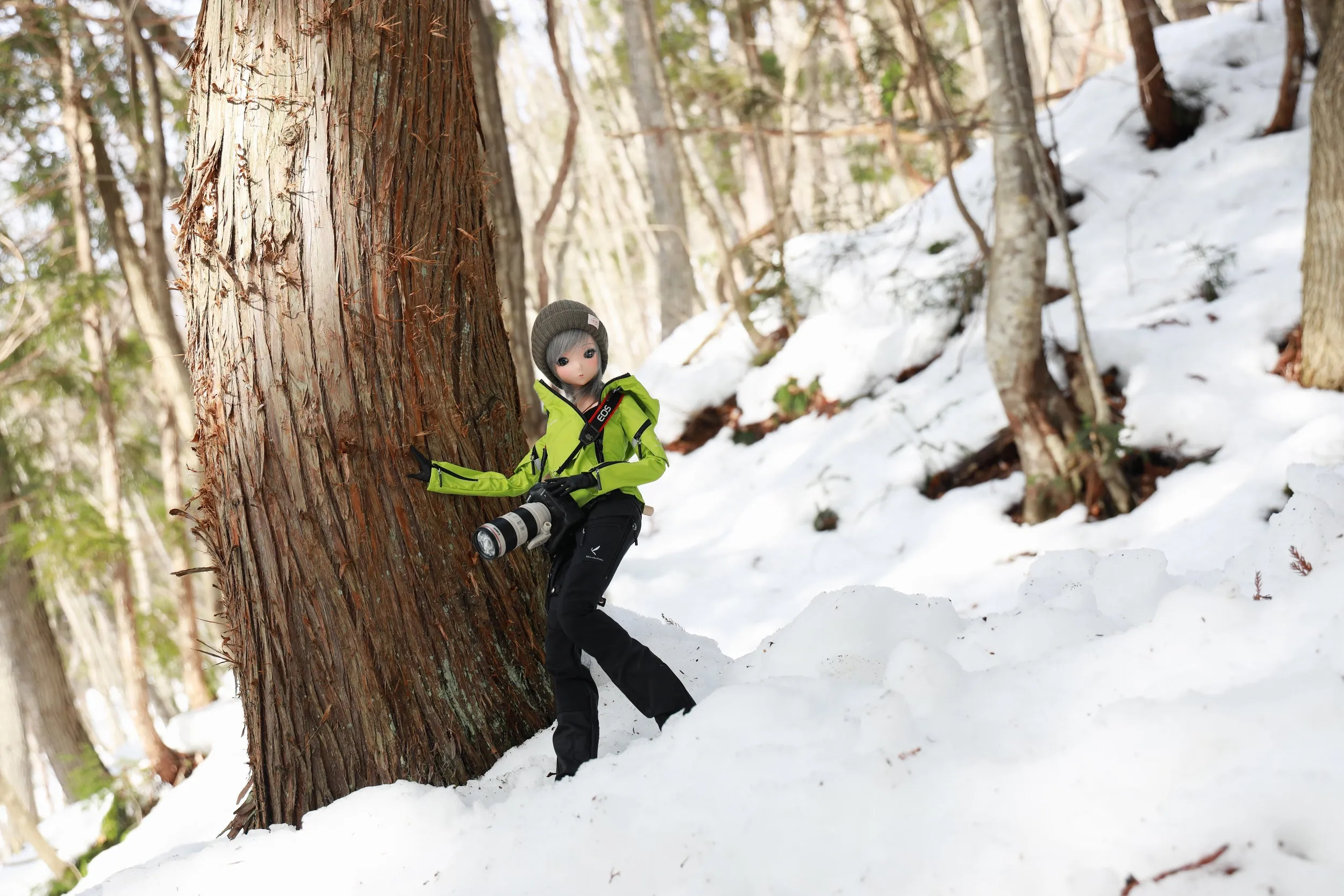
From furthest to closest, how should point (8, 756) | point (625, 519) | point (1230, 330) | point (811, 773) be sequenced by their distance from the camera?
point (8, 756) → point (1230, 330) → point (625, 519) → point (811, 773)

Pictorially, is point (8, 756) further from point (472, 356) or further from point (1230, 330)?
point (1230, 330)

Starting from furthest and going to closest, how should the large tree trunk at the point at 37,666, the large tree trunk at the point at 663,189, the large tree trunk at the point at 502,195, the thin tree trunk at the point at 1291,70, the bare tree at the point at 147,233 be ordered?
1. the large tree trunk at the point at 663,189
2. the large tree trunk at the point at 37,666
3. the bare tree at the point at 147,233
4. the thin tree trunk at the point at 1291,70
5. the large tree trunk at the point at 502,195

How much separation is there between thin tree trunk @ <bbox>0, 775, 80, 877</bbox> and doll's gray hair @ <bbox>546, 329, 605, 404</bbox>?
5549 mm

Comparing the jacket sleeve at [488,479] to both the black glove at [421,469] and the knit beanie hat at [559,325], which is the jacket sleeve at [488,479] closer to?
the black glove at [421,469]

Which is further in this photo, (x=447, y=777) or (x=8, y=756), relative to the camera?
(x=8, y=756)

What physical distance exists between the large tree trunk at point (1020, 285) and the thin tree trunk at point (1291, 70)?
2879mm

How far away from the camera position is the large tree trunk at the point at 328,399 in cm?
250

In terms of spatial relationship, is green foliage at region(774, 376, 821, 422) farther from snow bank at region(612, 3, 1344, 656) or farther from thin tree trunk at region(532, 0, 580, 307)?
thin tree trunk at region(532, 0, 580, 307)

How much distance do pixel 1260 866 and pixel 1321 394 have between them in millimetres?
4557

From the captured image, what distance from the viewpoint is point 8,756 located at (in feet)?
29.0

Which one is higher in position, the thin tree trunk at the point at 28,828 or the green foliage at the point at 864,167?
the green foliage at the point at 864,167

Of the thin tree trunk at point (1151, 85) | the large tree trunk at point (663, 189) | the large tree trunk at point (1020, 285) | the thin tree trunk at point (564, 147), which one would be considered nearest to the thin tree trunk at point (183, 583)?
the thin tree trunk at point (564, 147)

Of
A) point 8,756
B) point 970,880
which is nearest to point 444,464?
point 970,880

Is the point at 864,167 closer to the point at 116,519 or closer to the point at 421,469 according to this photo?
the point at 116,519
